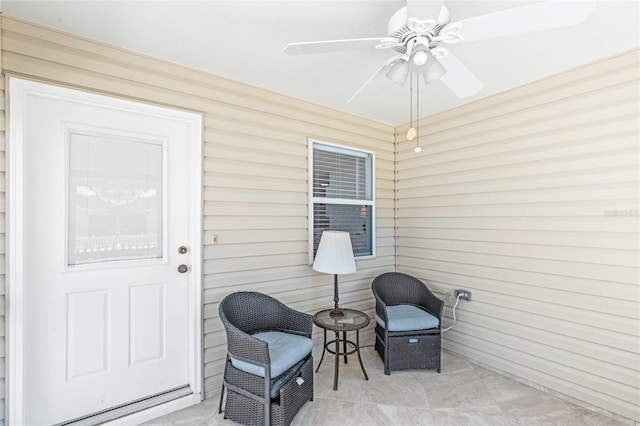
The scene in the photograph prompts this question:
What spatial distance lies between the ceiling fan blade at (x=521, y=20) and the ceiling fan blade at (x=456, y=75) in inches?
6.0

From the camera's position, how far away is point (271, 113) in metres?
2.83

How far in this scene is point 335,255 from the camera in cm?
270

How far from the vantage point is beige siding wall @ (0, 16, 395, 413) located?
6.49 feet

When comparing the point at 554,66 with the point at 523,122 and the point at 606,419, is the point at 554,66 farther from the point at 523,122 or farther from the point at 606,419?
the point at 606,419

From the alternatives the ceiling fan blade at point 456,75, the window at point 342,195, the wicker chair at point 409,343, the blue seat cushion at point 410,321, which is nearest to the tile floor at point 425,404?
the wicker chair at point 409,343

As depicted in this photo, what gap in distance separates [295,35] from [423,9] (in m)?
0.94

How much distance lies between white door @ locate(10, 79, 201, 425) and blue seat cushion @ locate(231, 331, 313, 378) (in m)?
0.62

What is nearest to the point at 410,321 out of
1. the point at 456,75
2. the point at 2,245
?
the point at 456,75

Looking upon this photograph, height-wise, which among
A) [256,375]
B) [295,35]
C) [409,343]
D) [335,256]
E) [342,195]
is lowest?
[409,343]

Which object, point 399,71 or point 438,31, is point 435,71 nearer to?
point 399,71

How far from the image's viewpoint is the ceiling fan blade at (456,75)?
1.66 m

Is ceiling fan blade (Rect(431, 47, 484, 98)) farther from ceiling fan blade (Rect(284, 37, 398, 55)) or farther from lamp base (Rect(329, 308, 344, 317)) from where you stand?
lamp base (Rect(329, 308, 344, 317))

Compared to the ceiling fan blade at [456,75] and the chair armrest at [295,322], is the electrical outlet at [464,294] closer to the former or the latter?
the chair armrest at [295,322]

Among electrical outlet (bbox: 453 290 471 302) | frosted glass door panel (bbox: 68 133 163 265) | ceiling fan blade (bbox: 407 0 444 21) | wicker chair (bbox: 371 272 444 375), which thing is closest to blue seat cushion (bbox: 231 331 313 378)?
wicker chair (bbox: 371 272 444 375)
